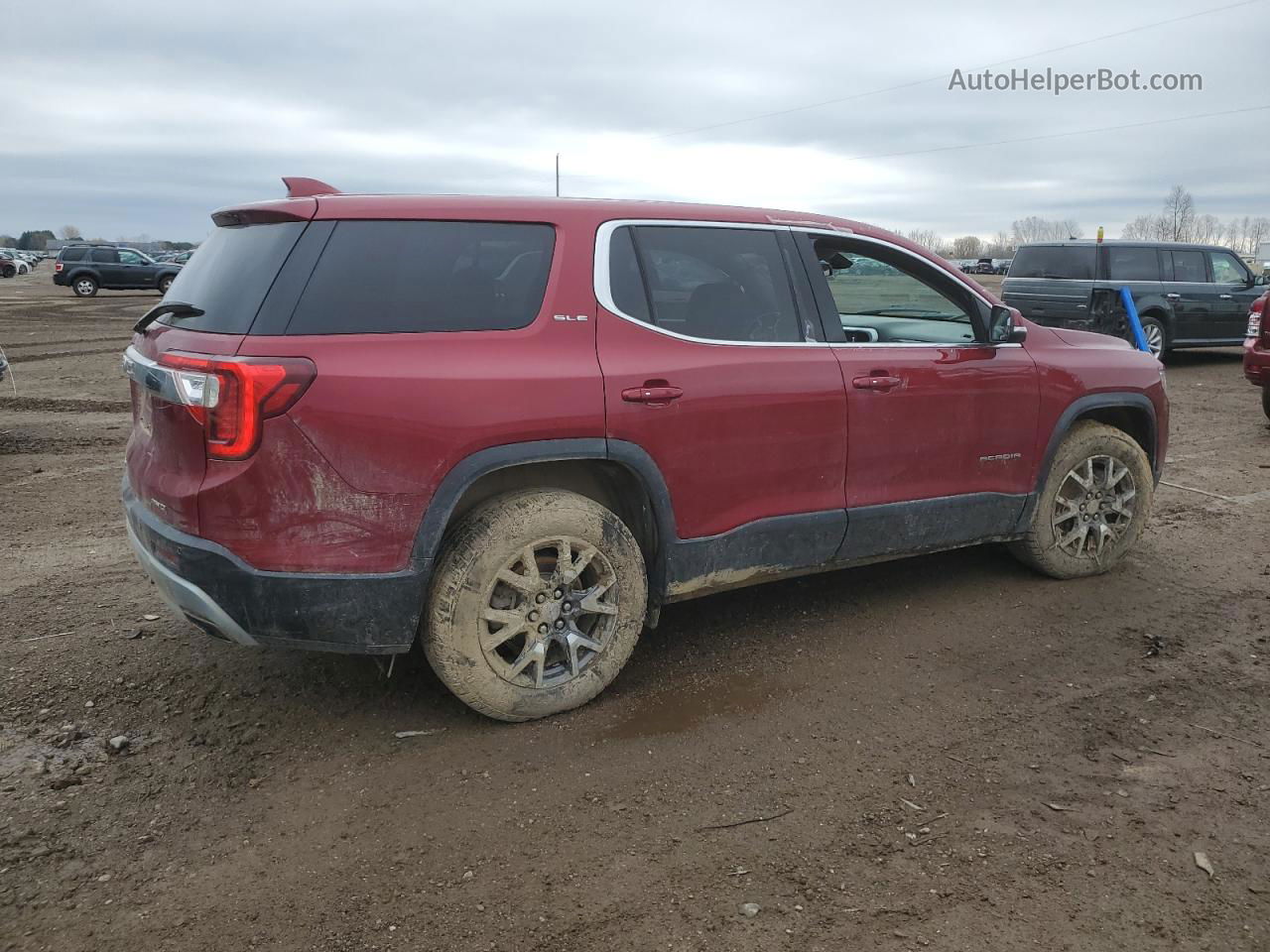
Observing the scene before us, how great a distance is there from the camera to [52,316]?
2405 centimetres

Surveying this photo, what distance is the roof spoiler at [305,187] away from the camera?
3.59 metres

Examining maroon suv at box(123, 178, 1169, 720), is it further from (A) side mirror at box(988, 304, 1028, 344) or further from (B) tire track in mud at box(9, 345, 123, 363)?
(B) tire track in mud at box(9, 345, 123, 363)

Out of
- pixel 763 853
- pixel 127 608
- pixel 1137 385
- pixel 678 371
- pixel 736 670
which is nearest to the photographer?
pixel 763 853

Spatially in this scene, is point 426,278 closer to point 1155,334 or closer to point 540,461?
point 540,461

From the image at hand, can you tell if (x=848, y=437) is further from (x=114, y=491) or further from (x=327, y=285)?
(x=114, y=491)

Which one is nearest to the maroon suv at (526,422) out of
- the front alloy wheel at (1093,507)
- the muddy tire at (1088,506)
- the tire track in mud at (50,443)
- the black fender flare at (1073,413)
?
the black fender flare at (1073,413)

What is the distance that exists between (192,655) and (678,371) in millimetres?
2315

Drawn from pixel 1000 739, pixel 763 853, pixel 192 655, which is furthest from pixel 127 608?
pixel 1000 739

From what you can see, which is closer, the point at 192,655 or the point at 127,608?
the point at 192,655

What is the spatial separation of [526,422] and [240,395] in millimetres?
883

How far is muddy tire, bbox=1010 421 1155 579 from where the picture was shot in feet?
16.3

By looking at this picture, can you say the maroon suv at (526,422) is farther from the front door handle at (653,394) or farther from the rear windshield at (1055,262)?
the rear windshield at (1055,262)

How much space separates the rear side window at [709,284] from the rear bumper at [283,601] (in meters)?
1.33

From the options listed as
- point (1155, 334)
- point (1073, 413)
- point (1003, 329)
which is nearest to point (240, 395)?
point (1003, 329)
